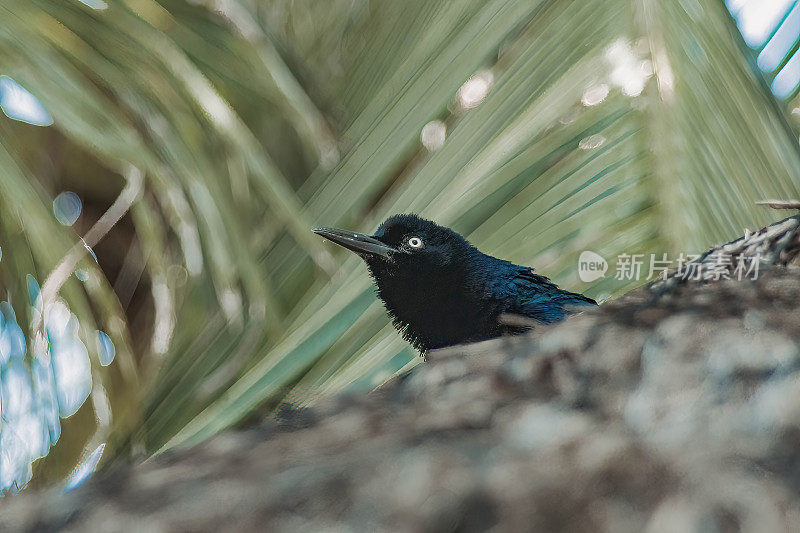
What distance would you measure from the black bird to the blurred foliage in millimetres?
52

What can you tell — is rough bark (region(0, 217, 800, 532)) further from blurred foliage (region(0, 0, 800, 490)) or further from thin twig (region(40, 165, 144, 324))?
thin twig (region(40, 165, 144, 324))

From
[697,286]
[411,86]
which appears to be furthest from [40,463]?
[697,286]

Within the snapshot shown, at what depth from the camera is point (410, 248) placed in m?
0.99

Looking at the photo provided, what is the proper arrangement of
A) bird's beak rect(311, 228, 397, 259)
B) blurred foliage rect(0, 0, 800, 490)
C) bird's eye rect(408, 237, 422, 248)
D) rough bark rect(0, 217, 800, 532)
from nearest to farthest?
rough bark rect(0, 217, 800, 532) → blurred foliage rect(0, 0, 800, 490) → bird's beak rect(311, 228, 397, 259) → bird's eye rect(408, 237, 422, 248)

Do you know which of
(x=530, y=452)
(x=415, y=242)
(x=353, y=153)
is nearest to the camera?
(x=530, y=452)

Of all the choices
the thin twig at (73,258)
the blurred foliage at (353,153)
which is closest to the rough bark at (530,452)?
the blurred foliage at (353,153)

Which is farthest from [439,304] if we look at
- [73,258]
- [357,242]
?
[73,258]

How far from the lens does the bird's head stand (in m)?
0.92

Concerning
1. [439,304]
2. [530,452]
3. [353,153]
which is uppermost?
[353,153]

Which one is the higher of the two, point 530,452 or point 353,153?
point 353,153

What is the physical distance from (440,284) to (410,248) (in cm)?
6

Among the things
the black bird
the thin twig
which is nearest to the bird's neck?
the black bird

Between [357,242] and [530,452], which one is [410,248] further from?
[530,452]

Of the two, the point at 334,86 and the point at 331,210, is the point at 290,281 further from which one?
the point at 334,86
